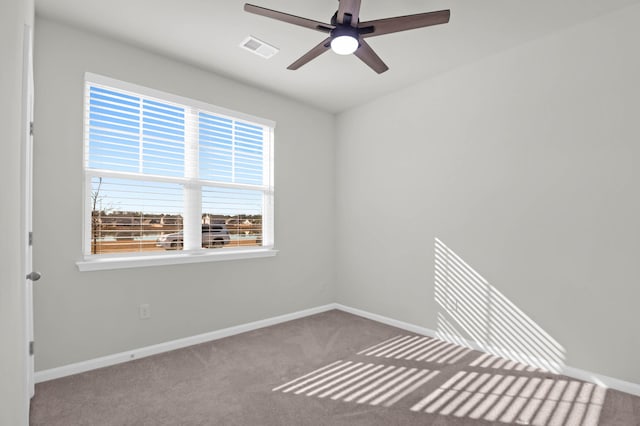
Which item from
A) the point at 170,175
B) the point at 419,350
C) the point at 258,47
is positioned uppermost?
the point at 258,47

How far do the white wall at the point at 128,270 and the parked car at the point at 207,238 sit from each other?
0.71 ft

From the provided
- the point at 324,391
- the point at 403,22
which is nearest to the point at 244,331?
the point at 324,391

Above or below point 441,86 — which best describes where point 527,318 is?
below

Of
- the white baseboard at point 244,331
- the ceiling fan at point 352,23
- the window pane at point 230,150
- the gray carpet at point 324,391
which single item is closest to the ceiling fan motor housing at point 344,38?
the ceiling fan at point 352,23

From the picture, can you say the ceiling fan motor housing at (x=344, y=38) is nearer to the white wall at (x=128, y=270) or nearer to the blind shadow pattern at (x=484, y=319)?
the white wall at (x=128, y=270)

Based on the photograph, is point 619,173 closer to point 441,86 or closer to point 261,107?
point 441,86

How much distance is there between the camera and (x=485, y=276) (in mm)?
3113

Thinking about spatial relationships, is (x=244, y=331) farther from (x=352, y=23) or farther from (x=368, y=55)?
(x=352, y=23)

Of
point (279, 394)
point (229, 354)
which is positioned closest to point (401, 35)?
point (279, 394)

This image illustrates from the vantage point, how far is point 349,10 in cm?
183

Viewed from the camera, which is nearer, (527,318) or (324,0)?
(324,0)

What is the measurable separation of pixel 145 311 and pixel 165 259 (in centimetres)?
47

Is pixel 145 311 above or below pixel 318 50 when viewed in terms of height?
below

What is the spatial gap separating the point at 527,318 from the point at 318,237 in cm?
247
